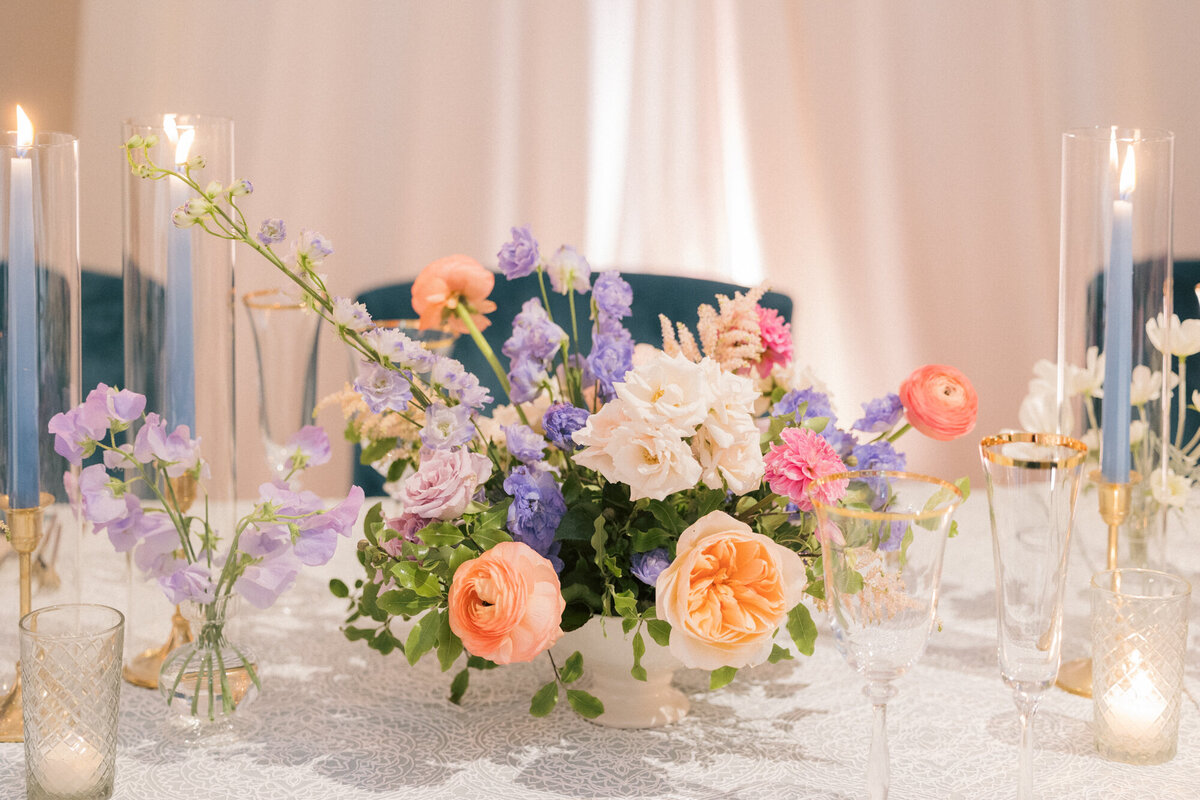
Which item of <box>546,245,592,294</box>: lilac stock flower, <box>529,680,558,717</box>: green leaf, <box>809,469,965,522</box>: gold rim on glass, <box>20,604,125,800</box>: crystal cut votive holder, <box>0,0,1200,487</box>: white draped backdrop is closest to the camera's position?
<box>809,469,965,522</box>: gold rim on glass

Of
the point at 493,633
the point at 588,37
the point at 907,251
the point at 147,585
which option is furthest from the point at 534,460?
the point at 907,251

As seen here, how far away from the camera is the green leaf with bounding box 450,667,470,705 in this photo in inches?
42.2

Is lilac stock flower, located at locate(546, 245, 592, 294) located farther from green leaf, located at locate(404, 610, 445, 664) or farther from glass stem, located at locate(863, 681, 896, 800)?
glass stem, located at locate(863, 681, 896, 800)

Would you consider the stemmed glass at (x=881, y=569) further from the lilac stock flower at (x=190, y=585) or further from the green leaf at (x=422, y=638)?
the lilac stock flower at (x=190, y=585)

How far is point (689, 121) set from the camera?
273 centimetres

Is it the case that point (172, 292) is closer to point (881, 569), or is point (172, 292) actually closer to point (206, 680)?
point (206, 680)

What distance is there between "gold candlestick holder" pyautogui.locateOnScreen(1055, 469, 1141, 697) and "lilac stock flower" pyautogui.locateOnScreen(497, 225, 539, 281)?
59cm

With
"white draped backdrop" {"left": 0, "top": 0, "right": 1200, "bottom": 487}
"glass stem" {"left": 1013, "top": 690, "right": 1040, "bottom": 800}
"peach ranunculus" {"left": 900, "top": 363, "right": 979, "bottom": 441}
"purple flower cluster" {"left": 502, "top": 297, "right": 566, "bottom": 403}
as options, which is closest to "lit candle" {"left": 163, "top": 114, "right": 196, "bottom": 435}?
"purple flower cluster" {"left": 502, "top": 297, "right": 566, "bottom": 403}

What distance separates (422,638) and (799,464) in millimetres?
322

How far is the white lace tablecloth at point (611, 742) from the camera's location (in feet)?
3.11

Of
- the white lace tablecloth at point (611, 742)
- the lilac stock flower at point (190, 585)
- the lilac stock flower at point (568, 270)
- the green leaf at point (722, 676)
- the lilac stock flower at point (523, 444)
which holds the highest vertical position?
the lilac stock flower at point (568, 270)

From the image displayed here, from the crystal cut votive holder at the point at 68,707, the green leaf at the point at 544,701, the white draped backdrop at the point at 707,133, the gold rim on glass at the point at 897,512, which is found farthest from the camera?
the white draped backdrop at the point at 707,133

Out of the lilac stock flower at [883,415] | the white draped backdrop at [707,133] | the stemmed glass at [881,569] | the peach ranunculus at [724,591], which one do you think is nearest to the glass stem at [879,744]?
the stemmed glass at [881,569]

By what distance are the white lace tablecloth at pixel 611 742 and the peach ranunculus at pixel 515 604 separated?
0.41ft
